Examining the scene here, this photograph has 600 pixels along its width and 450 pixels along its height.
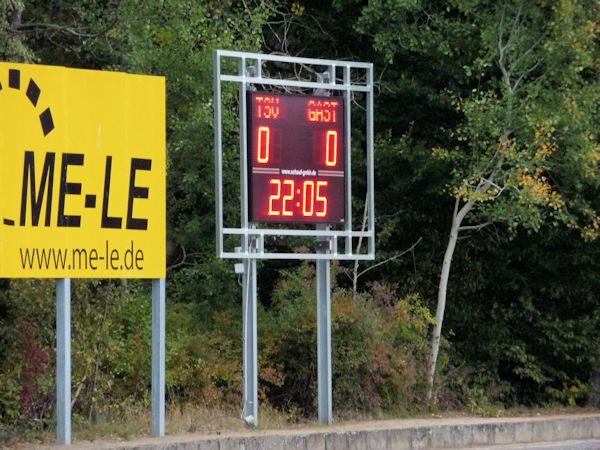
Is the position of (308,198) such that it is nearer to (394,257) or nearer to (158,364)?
(158,364)

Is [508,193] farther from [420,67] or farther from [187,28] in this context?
[187,28]

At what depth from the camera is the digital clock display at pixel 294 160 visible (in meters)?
18.2

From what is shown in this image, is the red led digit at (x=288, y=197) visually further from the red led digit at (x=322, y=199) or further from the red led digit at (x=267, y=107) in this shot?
the red led digit at (x=267, y=107)

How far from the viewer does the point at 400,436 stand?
61.3 ft

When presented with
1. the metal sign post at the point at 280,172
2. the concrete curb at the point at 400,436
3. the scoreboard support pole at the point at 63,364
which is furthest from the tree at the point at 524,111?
the scoreboard support pole at the point at 63,364

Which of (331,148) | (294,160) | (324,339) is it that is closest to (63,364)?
(294,160)

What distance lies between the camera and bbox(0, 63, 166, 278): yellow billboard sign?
51.5 ft

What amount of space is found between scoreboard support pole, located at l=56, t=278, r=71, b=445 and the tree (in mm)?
9130

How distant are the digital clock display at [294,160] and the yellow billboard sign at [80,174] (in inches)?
65.3

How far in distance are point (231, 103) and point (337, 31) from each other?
599 cm

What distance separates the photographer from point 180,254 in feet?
88.5

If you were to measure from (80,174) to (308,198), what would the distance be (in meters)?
3.63

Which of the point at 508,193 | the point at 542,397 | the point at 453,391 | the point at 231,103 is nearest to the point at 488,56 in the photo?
the point at 508,193

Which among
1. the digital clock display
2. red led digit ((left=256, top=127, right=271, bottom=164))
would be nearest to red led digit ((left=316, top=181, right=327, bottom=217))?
the digital clock display
